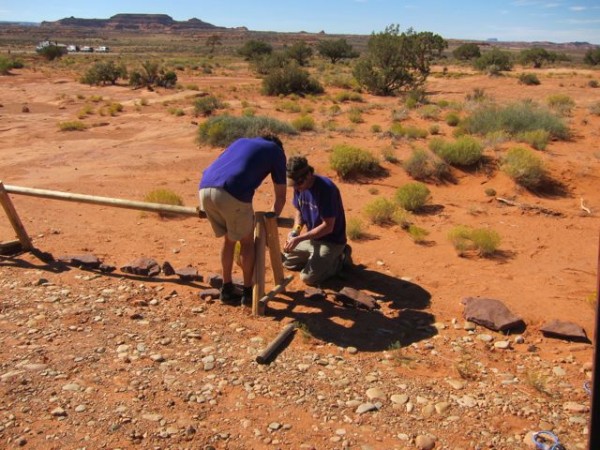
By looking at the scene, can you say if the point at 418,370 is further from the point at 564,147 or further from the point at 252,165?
the point at 564,147

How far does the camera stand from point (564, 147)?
11648mm

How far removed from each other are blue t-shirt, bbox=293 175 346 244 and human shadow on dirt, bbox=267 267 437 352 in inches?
22.5

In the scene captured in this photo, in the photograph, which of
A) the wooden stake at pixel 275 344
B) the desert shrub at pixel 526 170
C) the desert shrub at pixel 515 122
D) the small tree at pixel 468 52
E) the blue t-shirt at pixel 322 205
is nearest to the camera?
the wooden stake at pixel 275 344

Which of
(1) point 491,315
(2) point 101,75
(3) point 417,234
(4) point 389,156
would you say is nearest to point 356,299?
(1) point 491,315

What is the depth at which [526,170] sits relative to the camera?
9352 millimetres

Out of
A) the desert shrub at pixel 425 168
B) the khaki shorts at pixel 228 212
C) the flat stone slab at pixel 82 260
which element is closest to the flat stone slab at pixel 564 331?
the khaki shorts at pixel 228 212

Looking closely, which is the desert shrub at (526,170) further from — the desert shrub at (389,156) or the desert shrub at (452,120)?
the desert shrub at (452,120)

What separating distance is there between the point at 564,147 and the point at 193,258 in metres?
9.04

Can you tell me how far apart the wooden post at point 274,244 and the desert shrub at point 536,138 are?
8.13m

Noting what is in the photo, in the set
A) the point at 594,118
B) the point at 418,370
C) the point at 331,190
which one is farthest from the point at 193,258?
the point at 594,118

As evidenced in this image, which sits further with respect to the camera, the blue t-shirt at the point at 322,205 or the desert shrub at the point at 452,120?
the desert shrub at the point at 452,120

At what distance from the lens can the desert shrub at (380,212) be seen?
7.80 meters

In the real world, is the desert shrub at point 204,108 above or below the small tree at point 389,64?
below

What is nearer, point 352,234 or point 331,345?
point 331,345
